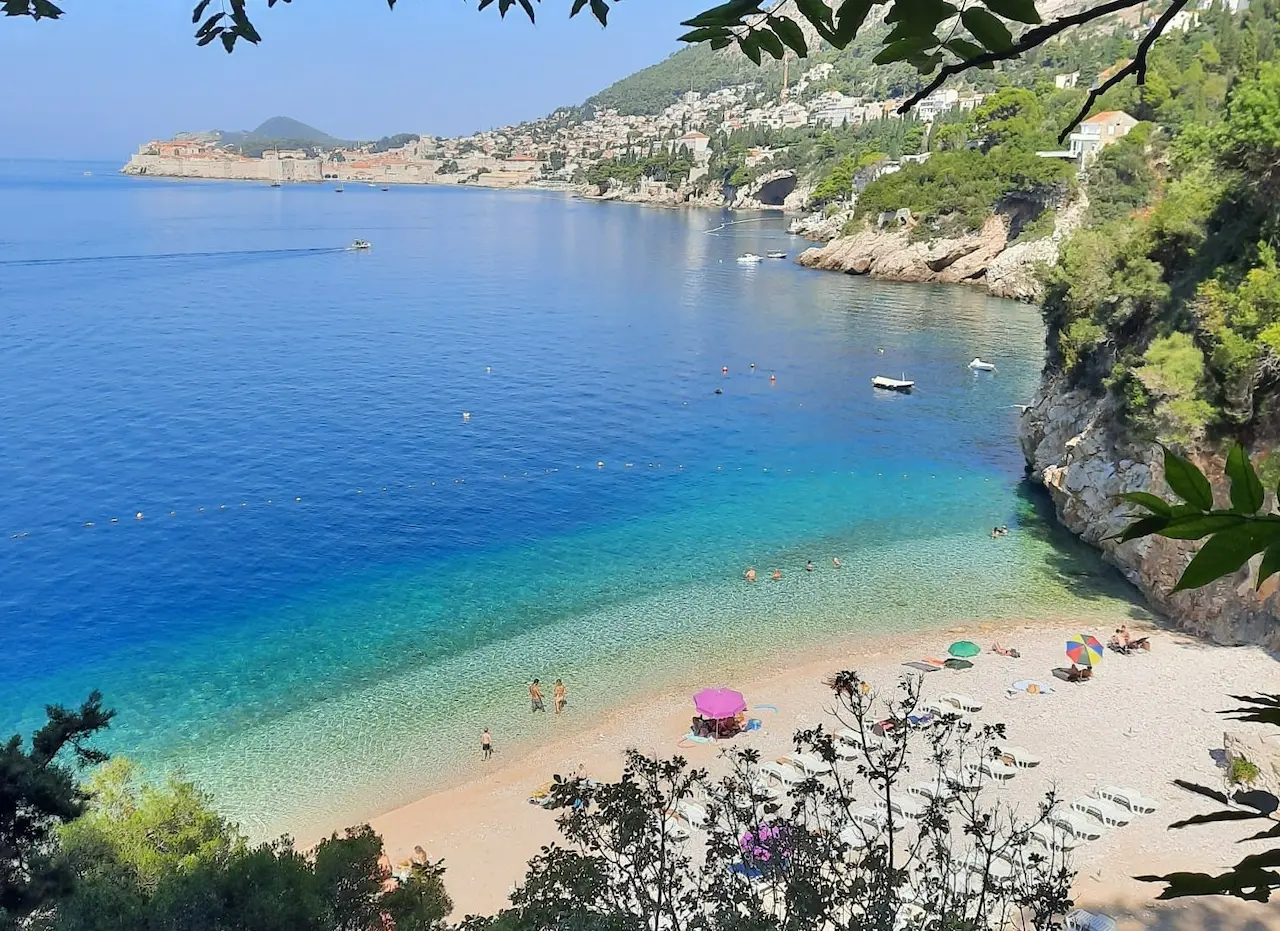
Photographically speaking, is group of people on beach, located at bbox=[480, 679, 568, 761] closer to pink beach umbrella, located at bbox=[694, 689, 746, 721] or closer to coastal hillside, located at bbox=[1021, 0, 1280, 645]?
pink beach umbrella, located at bbox=[694, 689, 746, 721]

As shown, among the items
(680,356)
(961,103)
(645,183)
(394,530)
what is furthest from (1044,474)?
(645,183)

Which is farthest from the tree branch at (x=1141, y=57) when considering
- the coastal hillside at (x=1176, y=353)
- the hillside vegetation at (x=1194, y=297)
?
the hillside vegetation at (x=1194, y=297)

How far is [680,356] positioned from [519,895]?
36337mm

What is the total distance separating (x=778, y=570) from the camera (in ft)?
69.3

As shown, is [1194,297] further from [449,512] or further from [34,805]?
[34,805]

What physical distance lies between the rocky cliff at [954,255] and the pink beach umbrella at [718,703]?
44.0 meters

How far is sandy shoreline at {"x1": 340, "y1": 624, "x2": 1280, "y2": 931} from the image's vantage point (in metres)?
11.4

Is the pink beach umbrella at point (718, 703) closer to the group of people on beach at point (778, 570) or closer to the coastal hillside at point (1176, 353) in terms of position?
the group of people on beach at point (778, 570)

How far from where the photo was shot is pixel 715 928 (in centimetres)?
564

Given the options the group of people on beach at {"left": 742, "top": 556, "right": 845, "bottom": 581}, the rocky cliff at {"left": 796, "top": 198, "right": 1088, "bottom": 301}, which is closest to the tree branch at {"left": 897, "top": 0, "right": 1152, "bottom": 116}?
the group of people on beach at {"left": 742, "top": 556, "right": 845, "bottom": 581}

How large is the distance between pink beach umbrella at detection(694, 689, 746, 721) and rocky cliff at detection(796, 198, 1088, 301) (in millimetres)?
44006

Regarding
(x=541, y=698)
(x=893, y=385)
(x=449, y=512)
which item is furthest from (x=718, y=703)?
(x=893, y=385)

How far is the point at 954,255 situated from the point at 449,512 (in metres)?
46.6

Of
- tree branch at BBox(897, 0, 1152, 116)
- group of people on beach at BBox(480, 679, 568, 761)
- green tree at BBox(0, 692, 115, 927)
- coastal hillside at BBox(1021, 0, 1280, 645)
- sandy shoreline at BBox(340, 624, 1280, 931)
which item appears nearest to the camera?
tree branch at BBox(897, 0, 1152, 116)
